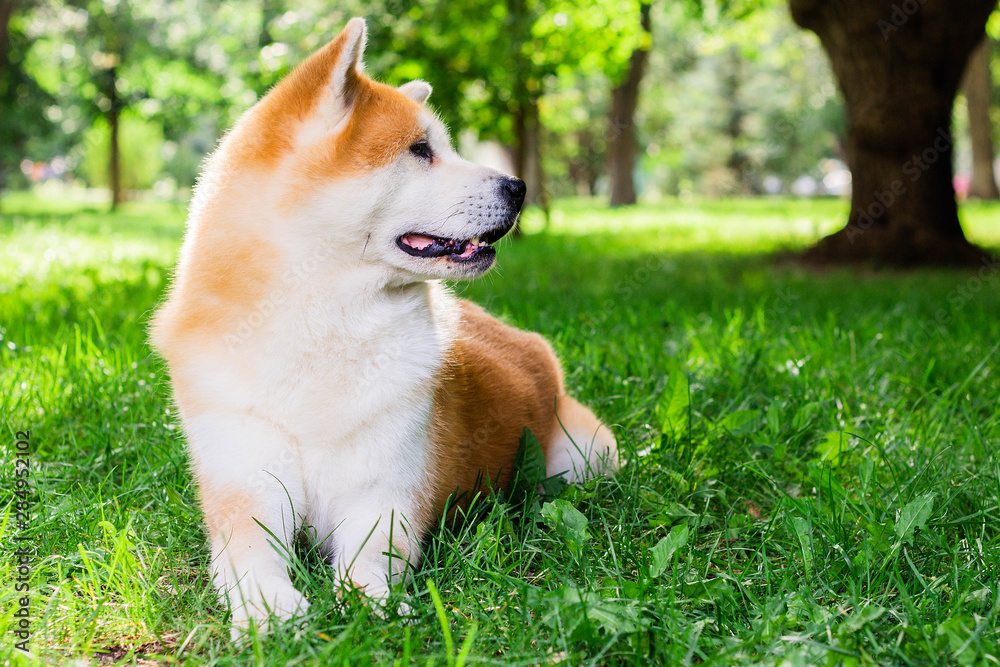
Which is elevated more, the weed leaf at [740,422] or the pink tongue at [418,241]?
the pink tongue at [418,241]

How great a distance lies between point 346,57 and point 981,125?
2245 centimetres

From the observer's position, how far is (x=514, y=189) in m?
2.16

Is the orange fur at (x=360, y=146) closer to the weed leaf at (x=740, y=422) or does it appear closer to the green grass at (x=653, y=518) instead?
the green grass at (x=653, y=518)

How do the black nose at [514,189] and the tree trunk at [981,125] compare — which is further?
the tree trunk at [981,125]

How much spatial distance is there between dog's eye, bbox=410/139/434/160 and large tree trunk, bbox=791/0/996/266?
6286 mm

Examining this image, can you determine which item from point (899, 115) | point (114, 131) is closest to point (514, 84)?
point (899, 115)

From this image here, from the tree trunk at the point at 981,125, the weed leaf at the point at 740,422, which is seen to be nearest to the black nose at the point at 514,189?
the weed leaf at the point at 740,422

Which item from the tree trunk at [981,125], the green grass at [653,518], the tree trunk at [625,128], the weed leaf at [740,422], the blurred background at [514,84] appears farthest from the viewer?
the tree trunk at [625,128]

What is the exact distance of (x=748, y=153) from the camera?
3462cm

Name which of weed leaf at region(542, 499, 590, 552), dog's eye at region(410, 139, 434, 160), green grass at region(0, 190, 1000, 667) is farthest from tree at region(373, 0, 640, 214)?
weed leaf at region(542, 499, 590, 552)

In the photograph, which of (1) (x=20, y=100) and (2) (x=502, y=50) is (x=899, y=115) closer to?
(2) (x=502, y=50)

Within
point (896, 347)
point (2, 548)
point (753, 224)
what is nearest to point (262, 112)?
→ point (2, 548)

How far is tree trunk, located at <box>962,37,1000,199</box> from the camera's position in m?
19.4

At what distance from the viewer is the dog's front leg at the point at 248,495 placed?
187cm
